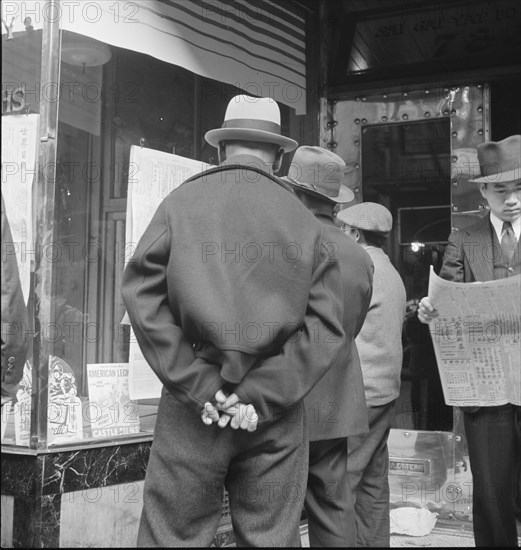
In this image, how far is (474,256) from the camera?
3883 mm

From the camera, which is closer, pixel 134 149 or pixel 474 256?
pixel 474 256

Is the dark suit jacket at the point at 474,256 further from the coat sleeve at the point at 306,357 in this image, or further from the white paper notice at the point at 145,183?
the white paper notice at the point at 145,183

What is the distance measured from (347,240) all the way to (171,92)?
1.62 metres

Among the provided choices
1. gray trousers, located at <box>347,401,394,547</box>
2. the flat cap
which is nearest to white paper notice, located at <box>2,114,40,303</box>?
the flat cap

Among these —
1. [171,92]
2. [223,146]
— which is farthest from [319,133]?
[223,146]

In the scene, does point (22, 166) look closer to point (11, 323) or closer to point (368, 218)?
point (11, 323)

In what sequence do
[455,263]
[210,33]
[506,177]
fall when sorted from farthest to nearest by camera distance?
[210,33]
[455,263]
[506,177]

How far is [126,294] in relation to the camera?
2.51m

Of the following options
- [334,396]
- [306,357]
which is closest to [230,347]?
[306,357]

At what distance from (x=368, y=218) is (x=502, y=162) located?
2.90 ft

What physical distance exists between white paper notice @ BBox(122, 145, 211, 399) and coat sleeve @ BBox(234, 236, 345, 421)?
1.89 m

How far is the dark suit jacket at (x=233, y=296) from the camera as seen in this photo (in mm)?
2455

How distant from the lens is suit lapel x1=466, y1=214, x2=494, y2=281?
3846 millimetres

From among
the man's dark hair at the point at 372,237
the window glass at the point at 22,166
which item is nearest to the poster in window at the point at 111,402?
the window glass at the point at 22,166
